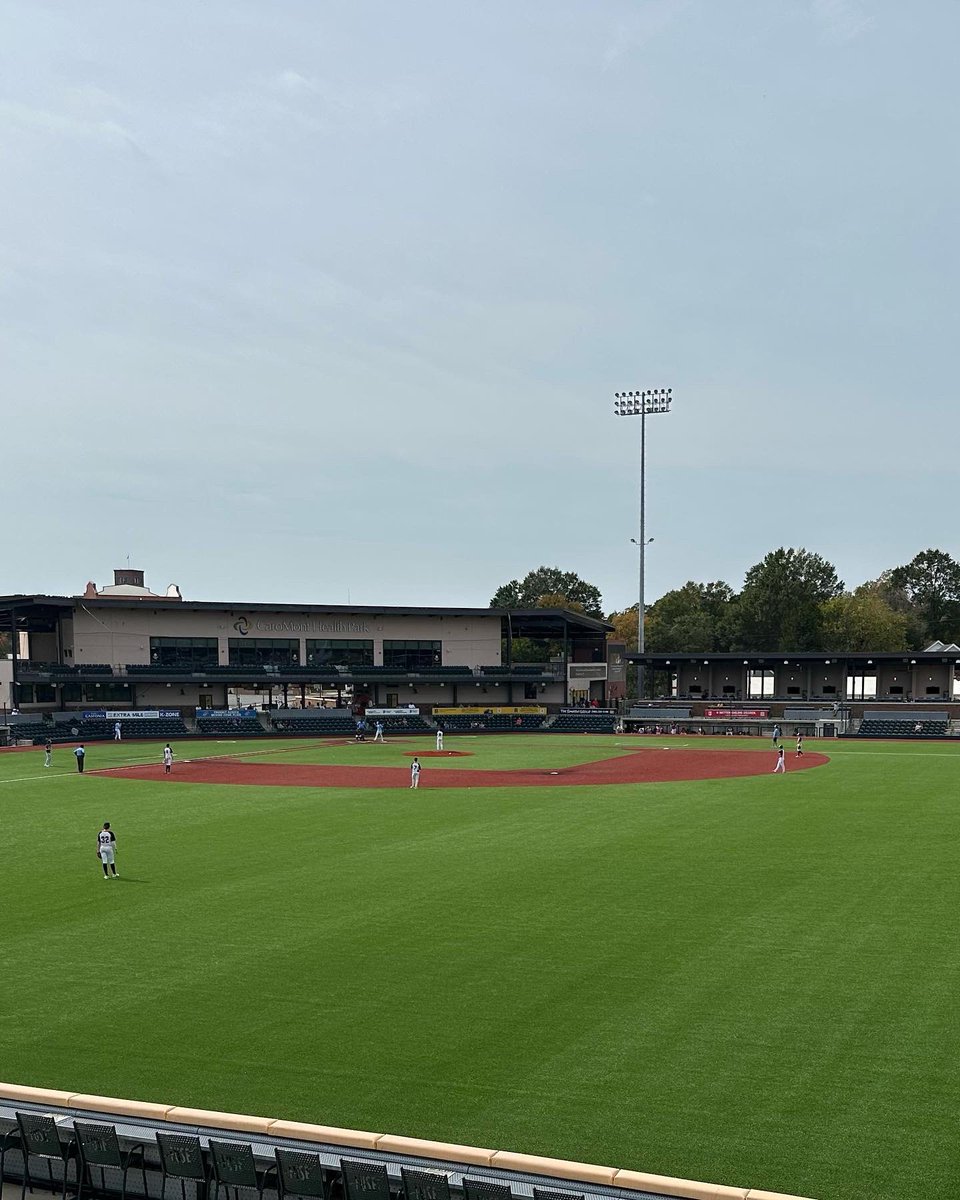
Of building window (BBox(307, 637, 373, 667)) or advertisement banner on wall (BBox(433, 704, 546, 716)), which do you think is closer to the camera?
building window (BBox(307, 637, 373, 667))

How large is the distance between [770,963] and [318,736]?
6689 cm

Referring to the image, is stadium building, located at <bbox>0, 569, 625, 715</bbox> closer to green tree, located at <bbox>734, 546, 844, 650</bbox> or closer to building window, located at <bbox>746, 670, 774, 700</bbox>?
building window, located at <bbox>746, 670, 774, 700</bbox>

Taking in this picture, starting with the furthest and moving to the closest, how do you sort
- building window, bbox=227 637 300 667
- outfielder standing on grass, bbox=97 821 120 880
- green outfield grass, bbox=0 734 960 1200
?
1. building window, bbox=227 637 300 667
2. outfielder standing on grass, bbox=97 821 120 880
3. green outfield grass, bbox=0 734 960 1200

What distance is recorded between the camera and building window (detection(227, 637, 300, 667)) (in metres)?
89.0

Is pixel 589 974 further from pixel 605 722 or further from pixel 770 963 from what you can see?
pixel 605 722

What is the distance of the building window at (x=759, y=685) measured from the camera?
94.1m

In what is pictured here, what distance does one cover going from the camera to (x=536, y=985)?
15.9 m

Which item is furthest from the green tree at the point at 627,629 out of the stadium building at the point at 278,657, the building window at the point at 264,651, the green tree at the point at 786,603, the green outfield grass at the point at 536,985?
the green outfield grass at the point at 536,985

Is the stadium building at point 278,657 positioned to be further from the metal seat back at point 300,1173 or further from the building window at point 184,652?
the metal seat back at point 300,1173

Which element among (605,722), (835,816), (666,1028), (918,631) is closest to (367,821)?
(835,816)

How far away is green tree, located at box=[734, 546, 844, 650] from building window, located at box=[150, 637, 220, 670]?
68.2 meters

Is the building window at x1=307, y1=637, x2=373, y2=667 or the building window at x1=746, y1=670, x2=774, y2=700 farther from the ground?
the building window at x1=307, y1=637, x2=373, y2=667

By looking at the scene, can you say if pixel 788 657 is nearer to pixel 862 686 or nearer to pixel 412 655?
pixel 862 686

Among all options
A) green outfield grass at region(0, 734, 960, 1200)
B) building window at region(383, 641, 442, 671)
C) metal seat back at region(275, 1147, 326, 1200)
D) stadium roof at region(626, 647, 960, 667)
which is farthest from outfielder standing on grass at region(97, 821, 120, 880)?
stadium roof at region(626, 647, 960, 667)
